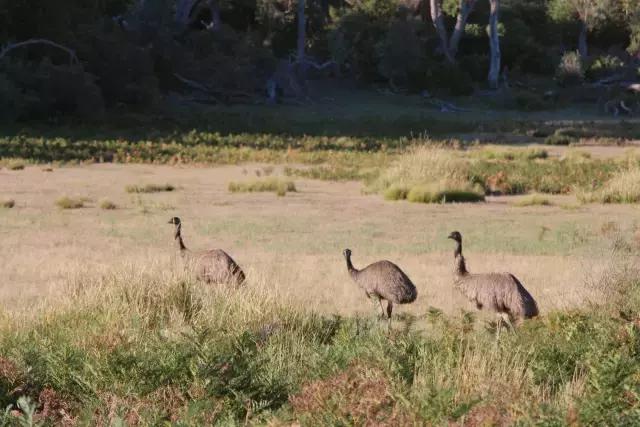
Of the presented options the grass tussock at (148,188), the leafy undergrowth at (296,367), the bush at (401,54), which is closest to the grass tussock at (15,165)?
the grass tussock at (148,188)

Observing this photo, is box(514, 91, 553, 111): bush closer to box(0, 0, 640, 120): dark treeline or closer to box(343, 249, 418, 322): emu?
box(0, 0, 640, 120): dark treeline

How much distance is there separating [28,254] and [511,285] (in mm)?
9479

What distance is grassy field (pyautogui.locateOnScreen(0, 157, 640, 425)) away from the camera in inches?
307

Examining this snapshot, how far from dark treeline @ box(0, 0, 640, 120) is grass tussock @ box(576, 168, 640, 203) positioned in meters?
25.1

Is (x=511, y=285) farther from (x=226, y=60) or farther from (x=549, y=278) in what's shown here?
(x=226, y=60)

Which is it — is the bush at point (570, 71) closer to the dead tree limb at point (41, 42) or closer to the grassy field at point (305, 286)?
the grassy field at point (305, 286)

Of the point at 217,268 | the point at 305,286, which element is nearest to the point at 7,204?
the point at 305,286

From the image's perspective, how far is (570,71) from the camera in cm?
6781

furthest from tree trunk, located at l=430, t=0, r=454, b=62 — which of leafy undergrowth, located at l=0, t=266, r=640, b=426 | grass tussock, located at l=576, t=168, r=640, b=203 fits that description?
leafy undergrowth, located at l=0, t=266, r=640, b=426

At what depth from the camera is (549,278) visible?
16.5 meters

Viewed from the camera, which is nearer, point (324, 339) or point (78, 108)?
point (324, 339)

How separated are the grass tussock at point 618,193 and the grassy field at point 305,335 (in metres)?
6.67

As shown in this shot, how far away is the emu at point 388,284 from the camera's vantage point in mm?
12258

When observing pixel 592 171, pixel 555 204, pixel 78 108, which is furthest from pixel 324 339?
pixel 78 108
